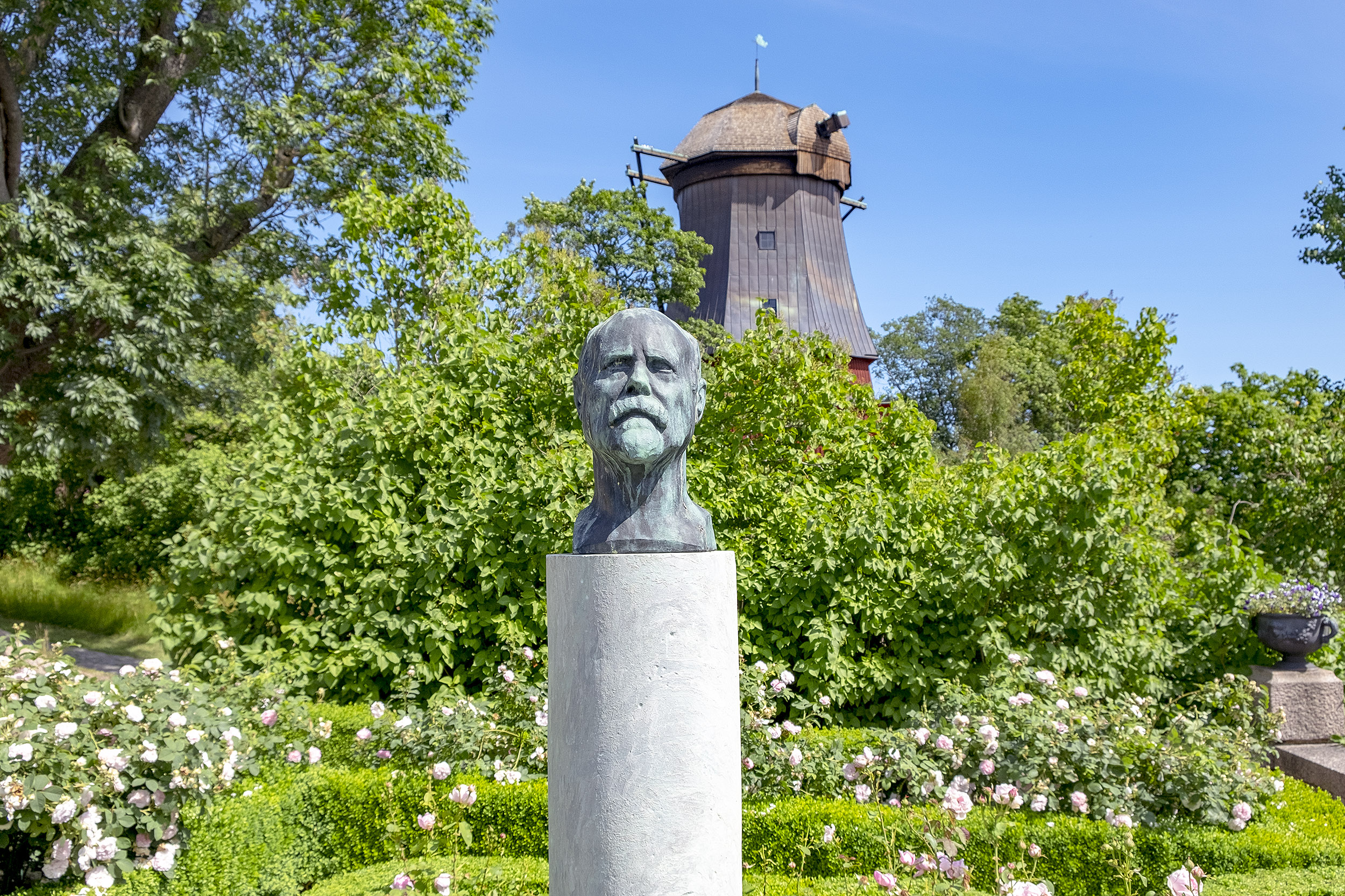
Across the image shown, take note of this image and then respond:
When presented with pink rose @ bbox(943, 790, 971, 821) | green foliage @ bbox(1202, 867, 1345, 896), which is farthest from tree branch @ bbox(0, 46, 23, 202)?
green foliage @ bbox(1202, 867, 1345, 896)

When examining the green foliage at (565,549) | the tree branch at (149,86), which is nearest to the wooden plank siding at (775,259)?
the tree branch at (149,86)

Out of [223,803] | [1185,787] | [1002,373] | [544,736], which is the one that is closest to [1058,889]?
[1185,787]

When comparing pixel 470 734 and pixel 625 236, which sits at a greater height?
pixel 625 236

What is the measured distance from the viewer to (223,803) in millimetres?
4234

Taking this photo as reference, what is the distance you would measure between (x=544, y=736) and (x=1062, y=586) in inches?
142

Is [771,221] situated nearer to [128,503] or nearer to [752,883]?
[128,503]

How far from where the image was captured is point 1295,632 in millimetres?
6156

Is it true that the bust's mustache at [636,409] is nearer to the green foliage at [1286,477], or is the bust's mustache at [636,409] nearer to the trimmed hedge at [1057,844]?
the trimmed hedge at [1057,844]

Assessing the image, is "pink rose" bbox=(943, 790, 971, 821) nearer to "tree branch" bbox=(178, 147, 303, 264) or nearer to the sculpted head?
the sculpted head

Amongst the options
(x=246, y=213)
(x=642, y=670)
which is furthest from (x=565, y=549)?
(x=246, y=213)

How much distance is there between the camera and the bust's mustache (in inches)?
114

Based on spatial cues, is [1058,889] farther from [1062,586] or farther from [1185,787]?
[1062,586]

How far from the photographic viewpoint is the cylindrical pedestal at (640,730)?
8.98 ft

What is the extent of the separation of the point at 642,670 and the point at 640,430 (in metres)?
0.79
